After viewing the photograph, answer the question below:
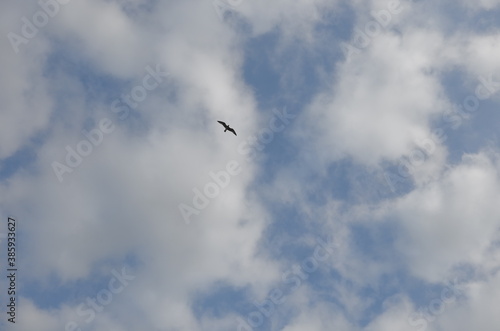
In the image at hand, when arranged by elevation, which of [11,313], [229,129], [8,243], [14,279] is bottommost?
[11,313]

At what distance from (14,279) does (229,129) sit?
140 feet

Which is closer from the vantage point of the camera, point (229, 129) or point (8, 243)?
point (8, 243)

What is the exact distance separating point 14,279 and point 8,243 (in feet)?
24.7

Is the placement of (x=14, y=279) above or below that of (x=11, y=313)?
above

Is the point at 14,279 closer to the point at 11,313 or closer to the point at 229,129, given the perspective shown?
the point at 11,313

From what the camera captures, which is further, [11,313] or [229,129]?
[229,129]

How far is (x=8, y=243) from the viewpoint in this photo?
2211 cm

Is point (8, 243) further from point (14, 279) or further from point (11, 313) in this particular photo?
point (11, 313)

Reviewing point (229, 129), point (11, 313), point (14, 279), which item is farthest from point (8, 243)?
point (229, 129)

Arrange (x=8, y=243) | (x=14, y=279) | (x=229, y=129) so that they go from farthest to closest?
(x=229, y=129)
(x=14, y=279)
(x=8, y=243)

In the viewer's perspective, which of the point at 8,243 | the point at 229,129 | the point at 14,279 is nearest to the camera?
the point at 8,243

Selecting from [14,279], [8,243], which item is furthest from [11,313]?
[8,243]

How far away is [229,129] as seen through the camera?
31859mm

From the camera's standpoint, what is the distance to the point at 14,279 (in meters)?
24.2
